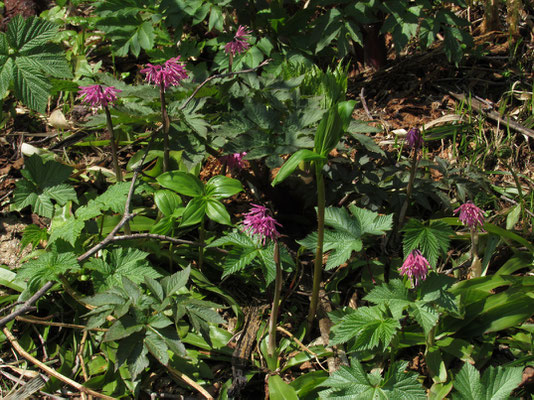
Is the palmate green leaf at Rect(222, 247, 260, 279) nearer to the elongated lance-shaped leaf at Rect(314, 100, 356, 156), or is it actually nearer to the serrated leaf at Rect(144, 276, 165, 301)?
the serrated leaf at Rect(144, 276, 165, 301)

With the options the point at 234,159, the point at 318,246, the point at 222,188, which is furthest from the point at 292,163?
the point at 234,159

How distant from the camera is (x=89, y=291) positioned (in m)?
2.52

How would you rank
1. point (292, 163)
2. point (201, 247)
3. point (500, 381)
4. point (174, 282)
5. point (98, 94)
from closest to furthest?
1. point (292, 163)
2. point (500, 381)
3. point (174, 282)
4. point (98, 94)
5. point (201, 247)

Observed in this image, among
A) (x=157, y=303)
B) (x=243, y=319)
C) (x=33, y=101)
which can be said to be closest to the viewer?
(x=157, y=303)

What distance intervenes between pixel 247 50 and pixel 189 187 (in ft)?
3.86

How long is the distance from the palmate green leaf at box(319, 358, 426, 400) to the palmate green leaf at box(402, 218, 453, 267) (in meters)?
0.41

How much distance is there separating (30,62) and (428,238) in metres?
1.74

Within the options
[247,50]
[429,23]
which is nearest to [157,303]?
[247,50]

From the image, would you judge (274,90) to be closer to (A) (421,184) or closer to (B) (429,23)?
(A) (421,184)

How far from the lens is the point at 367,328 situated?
6.19 feet

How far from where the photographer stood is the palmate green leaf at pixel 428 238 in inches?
77.8

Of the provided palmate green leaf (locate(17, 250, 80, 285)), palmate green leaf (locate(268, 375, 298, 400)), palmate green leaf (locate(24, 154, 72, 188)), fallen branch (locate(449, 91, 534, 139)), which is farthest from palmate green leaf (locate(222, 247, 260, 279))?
fallen branch (locate(449, 91, 534, 139))

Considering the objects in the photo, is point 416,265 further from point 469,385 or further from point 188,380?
point 188,380

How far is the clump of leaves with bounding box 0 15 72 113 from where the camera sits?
87.2 inches
